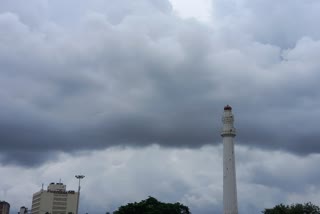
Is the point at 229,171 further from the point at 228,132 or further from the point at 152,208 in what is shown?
the point at 152,208

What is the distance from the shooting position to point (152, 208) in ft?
443

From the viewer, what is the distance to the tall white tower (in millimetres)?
108750

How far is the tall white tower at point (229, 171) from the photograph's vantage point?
109 meters

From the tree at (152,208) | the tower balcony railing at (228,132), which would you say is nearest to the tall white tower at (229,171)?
the tower balcony railing at (228,132)

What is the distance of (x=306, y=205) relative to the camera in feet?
373

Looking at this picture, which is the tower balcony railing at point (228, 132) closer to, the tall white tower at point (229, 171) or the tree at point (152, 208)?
the tall white tower at point (229, 171)

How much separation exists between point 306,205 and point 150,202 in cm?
4732

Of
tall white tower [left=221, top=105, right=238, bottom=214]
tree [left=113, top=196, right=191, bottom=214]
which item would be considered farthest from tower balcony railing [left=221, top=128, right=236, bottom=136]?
tree [left=113, top=196, right=191, bottom=214]

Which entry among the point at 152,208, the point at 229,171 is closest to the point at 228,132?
the point at 229,171

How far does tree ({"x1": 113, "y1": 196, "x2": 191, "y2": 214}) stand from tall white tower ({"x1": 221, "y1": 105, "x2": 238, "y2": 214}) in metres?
29.0

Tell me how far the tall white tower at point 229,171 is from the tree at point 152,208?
2904 centimetres

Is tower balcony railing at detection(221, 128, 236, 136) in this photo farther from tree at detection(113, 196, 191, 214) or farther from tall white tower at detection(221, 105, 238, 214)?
Result: tree at detection(113, 196, 191, 214)

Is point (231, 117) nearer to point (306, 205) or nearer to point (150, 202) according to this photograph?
point (306, 205)

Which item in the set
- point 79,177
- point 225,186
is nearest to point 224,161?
point 225,186
